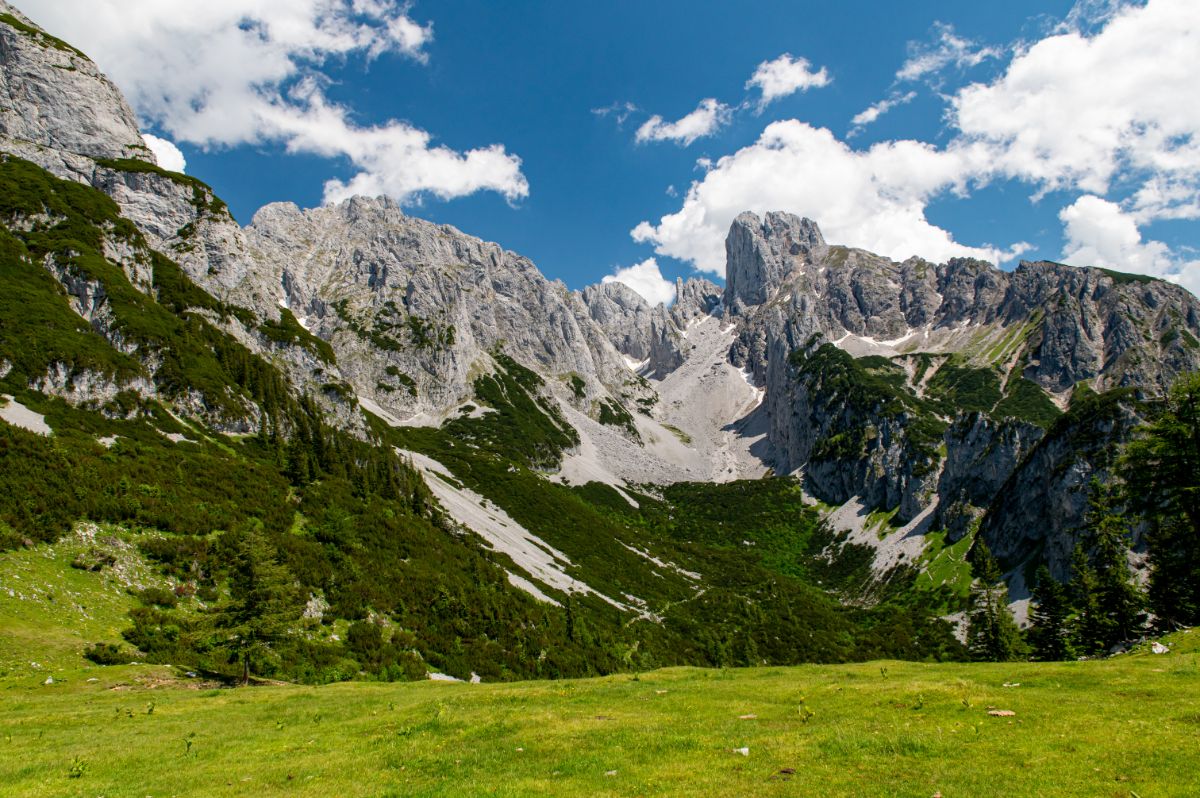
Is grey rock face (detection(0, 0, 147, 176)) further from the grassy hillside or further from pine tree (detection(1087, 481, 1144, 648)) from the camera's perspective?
pine tree (detection(1087, 481, 1144, 648))

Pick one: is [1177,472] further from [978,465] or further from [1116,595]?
[978,465]

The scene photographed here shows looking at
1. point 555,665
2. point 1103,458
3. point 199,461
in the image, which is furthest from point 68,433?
point 1103,458

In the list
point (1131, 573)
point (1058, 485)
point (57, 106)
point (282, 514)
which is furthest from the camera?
point (57, 106)

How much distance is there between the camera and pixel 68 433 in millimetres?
55188

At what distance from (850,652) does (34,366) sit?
142119mm

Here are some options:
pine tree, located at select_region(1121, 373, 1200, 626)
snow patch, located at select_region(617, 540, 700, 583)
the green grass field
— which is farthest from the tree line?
snow patch, located at select_region(617, 540, 700, 583)

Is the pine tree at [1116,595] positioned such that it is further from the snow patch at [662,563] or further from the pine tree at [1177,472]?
the snow patch at [662,563]

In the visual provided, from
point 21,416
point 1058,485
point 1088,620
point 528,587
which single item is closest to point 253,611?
point 21,416

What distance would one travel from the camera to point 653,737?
17672 millimetres

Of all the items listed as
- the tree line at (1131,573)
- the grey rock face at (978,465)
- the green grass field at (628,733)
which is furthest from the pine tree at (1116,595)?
the grey rock face at (978,465)

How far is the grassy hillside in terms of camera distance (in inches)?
517

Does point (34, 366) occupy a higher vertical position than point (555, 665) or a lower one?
higher

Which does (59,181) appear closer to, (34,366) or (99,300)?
(99,300)

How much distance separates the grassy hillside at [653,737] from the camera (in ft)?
43.1
